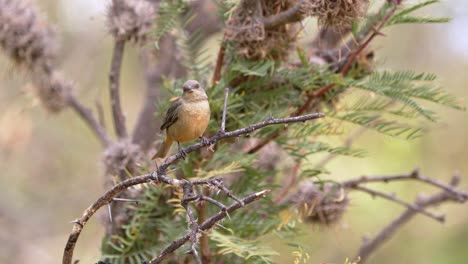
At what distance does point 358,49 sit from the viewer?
2084 mm

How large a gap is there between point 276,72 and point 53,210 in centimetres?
375

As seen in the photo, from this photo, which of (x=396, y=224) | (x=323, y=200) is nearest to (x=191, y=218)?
(x=323, y=200)

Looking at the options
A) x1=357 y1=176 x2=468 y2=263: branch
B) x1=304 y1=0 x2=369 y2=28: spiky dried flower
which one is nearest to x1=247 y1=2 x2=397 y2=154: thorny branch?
x1=304 y1=0 x2=369 y2=28: spiky dried flower

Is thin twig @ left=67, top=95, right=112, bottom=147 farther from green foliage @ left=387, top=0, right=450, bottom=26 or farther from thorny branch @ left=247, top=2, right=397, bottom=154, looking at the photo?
green foliage @ left=387, top=0, right=450, bottom=26

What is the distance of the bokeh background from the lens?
3.84 meters

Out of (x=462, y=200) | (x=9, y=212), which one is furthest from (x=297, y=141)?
(x=9, y=212)

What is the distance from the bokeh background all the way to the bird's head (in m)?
1.04

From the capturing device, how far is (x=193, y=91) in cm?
203

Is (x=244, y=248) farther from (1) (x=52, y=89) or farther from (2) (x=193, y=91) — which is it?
(1) (x=52, y=89)

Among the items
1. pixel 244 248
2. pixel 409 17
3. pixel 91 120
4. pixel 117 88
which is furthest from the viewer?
pixel 91 120

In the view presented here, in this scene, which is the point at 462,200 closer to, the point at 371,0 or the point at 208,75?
the point at 371,0

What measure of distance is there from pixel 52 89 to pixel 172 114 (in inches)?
37.5

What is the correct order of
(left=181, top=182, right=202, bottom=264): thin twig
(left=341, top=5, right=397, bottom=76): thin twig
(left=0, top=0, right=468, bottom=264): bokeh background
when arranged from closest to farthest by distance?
(left=181, top=182, right=202, bottom=264): thin twig, (left=341, top=5, right=397, bottom=76): thin twig, (left=0, top=0, right=468, bottom=264): bokeh background

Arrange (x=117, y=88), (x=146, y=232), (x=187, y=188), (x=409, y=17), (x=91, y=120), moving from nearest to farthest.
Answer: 1. (x=187, y=188)
2. (x=409, y=17)
3. (x=146, y=232)
4. (x=117, y=88)
5. (x=91, y=120)
